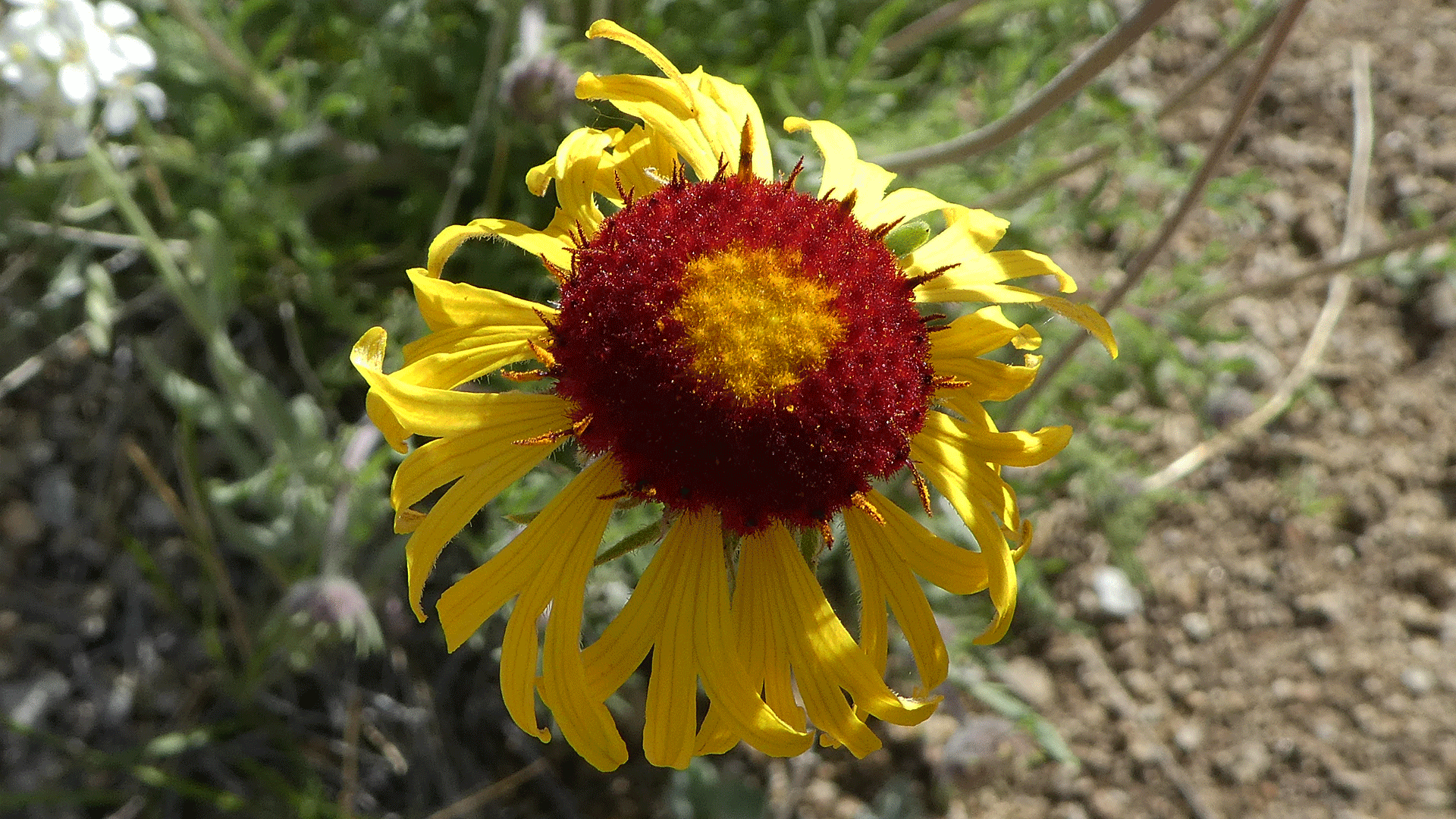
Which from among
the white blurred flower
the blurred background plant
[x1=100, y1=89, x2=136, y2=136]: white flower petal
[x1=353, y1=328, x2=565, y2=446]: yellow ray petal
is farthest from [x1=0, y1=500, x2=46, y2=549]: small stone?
[x1=353, y1=328, x2=565, y2=446]: yellow ray petal

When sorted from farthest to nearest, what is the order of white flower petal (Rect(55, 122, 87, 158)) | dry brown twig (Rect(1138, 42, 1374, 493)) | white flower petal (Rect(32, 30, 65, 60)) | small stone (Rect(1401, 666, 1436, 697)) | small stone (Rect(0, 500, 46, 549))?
dry brown twig (Rect(1138, 42, 1374, 493)), small stone (Rect(1401, 666, 1436, 697)), small stone (Rect(0, 500, 46, 549)), white flower petal (Rect(55, 122, 87, 158)), white flower petal (Rect(32, 30, 65, 60))

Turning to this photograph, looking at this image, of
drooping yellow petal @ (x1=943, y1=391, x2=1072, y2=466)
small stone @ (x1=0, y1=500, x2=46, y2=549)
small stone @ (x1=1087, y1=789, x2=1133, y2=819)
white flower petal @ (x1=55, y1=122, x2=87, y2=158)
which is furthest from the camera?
small stone @ (x1=1087, y1=789, x2=1133, y2=819)

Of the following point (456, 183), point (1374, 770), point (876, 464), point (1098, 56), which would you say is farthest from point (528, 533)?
point (1374, 770)

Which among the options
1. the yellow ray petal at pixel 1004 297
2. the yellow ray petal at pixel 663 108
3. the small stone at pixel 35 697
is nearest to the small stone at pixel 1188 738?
the yellow ray petal at pixel 1004 297

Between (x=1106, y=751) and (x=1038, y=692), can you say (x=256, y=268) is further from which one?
(x=1106, y=751)

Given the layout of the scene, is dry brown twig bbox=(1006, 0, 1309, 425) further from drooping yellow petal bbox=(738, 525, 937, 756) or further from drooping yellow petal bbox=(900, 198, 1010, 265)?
drooping yellow petal bbox=(738, 525, 937, 756)
